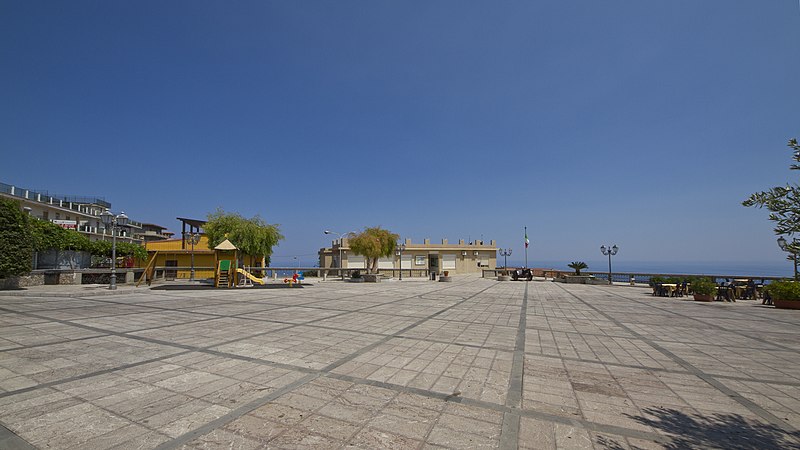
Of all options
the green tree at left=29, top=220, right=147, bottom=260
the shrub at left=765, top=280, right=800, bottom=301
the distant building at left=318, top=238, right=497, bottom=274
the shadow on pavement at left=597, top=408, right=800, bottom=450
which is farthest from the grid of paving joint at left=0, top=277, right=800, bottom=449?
the distant building at left=318, top=238, right=497, bottom=274

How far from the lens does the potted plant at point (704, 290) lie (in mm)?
15945

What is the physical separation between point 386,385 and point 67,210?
66772 mm

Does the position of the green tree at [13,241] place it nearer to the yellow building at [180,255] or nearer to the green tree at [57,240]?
the green tree at [57,240]

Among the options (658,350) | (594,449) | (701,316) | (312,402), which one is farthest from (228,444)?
(701,316)

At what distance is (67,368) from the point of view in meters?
4.70

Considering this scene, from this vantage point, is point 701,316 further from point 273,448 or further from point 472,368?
point 273,448

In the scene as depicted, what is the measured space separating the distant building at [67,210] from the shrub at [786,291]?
50.3 meters

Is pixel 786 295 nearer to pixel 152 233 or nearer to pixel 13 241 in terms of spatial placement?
pixel 13 241

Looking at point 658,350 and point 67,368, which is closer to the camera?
point 67,368

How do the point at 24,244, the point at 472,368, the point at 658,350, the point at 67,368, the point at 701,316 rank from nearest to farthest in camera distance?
1. the point at 67,368
2. the point at 472,368
3. the point at 658,350
4. the point at 701,316
5. the point at 24,244

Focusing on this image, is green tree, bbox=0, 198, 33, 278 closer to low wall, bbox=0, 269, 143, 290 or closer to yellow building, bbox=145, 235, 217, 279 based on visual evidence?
low wall, bbox=0, 269, 143, 290

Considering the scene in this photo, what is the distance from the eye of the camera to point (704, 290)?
16062mm

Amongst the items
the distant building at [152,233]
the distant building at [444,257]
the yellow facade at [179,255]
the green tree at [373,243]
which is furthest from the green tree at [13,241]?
the distant building at [152,233]

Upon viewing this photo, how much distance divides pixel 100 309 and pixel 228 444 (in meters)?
11.1
